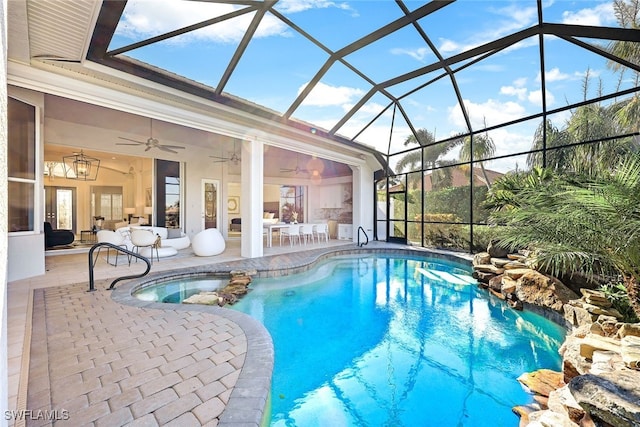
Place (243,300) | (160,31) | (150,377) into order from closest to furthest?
(150,377) → (160,31) → (243,300)

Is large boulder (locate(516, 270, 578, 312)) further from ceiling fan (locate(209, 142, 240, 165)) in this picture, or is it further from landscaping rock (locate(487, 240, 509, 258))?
ceiling fan (locate(209, 142, 240, 165))

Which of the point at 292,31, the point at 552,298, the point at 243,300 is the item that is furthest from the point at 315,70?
the point at 552,298

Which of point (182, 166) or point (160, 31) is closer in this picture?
point (160, 31)

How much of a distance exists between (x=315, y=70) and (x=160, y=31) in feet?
10.2

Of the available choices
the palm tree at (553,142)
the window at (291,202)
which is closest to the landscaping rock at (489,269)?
the palm tree at (553,142)

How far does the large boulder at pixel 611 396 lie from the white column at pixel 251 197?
6.74m

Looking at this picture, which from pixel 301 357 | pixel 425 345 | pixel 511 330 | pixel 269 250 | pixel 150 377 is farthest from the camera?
pixel 269 250

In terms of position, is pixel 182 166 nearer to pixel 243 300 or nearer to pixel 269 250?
pixel 269 250

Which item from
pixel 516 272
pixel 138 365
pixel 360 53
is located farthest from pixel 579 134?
pixel 138 365

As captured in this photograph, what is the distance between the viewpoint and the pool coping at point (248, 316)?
72.9 inches

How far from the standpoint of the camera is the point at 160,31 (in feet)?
14.6

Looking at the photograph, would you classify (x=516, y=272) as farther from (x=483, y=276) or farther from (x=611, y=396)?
(x=611, y=396)

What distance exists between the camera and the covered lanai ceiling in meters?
4.28

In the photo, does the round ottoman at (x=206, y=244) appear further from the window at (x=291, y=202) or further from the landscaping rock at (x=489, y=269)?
the landscaping rock at (x=489, y=269)
